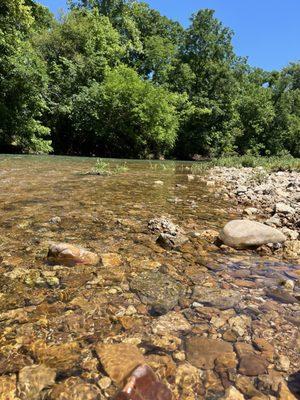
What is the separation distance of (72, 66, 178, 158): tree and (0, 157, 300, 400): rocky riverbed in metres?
24.1

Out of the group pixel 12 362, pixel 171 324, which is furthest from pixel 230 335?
pixel 12 362

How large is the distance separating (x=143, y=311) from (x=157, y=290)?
15.0 inches

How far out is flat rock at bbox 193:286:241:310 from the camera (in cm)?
266

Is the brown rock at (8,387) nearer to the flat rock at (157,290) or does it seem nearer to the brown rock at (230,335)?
the flat rock at (157,290)

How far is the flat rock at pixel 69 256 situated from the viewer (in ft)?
10.8

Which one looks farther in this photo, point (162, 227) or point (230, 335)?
point (162, 227)

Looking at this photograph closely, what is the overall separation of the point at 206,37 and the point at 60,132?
21.6m

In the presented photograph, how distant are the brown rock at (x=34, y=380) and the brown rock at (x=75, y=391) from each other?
6 centimetres

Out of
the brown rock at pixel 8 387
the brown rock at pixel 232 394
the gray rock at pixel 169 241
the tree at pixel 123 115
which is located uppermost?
the tree at pixel 123 115

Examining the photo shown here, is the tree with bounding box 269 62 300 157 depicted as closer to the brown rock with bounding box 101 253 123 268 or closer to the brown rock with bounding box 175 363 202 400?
the brown rock with bounding box 101 253 123 268

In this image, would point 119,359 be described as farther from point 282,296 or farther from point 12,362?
point 282,296

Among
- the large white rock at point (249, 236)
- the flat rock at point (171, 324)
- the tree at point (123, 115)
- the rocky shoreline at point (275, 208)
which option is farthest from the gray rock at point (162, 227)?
the tree at point (123, 115)

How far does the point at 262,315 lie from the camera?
8.20ft

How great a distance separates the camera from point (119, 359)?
1.93 meters
